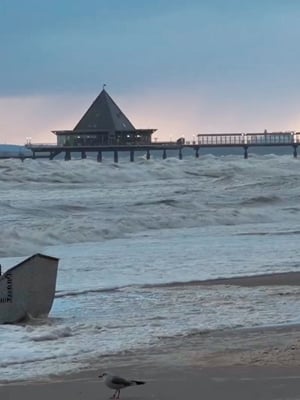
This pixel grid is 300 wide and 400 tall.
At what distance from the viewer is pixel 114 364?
790cm

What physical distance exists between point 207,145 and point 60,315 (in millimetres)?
98238

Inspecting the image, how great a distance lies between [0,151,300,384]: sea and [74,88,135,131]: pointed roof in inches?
2483

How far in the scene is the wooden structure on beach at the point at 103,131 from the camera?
102062mm

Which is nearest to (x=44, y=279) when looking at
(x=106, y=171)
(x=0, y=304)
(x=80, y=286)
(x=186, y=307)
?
(x=0, y=304)

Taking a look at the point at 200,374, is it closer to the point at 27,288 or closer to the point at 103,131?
the point at 27,288

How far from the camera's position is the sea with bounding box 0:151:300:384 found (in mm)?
9023

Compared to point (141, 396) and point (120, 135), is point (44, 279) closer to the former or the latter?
point (141, 396)

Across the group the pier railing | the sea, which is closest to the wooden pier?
the pier railing

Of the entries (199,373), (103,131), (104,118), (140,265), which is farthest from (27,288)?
(104,118)

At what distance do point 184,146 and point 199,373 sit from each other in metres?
99.2

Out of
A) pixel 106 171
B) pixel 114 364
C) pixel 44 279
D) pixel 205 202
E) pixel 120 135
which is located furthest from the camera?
pixel 120 135

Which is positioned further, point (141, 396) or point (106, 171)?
point (106, 171)

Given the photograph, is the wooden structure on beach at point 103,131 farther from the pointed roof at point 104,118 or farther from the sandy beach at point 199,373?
the sandy beach at point 199,373

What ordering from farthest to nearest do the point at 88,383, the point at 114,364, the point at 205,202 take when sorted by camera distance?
the point at 205,202
the point at 114,364
the point at 88,383
